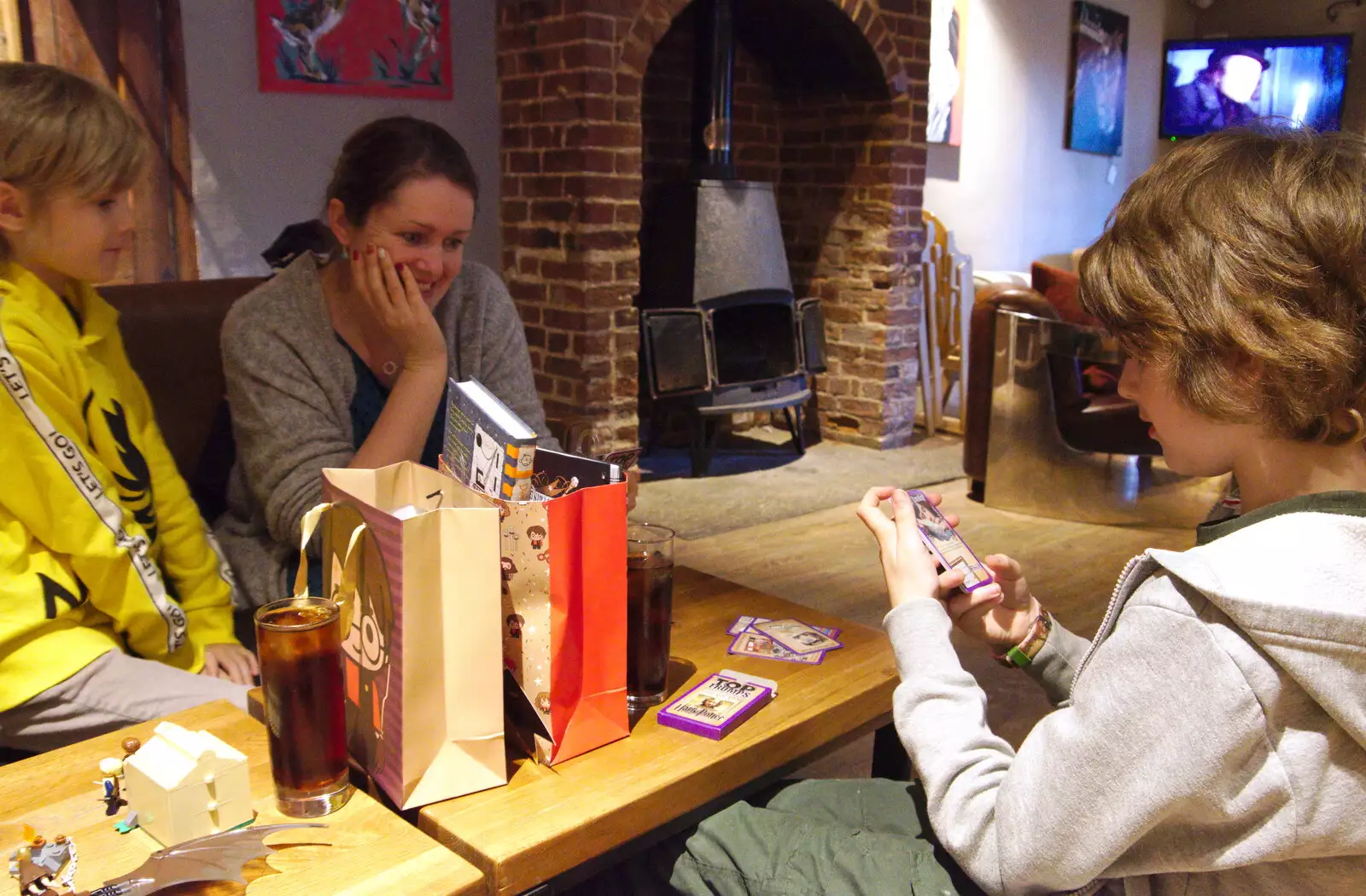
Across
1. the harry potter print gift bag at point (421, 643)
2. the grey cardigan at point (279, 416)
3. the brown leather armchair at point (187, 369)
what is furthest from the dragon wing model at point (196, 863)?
the brown leather armchair at point (187, 369)

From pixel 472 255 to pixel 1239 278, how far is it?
336 cm

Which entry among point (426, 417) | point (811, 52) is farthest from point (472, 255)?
point (426, 417)

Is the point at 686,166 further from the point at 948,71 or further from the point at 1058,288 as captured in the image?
the point at 948,71

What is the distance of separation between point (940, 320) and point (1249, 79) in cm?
361

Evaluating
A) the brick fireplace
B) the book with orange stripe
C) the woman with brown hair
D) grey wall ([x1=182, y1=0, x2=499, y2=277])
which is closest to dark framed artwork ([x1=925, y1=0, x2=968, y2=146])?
the brick fireplace

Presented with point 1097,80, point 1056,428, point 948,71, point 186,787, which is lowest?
point 1056,428

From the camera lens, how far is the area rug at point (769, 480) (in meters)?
3.70

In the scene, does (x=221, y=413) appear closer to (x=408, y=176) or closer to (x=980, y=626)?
(x=408, y=176)

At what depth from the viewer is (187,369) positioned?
179 centimetres

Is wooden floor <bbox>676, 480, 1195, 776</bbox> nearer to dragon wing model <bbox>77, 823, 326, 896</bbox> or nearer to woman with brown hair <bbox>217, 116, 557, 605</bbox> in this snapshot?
woman with brown hair <bbox>217, 116, 557, 605</bbox>

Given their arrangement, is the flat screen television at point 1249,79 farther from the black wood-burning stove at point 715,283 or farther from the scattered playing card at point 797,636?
the scattered playing card at point 797,636

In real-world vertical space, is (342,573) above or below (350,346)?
below

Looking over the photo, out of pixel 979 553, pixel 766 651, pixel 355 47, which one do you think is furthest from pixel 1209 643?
pixel 355 47

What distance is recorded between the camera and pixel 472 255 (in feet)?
12.7
